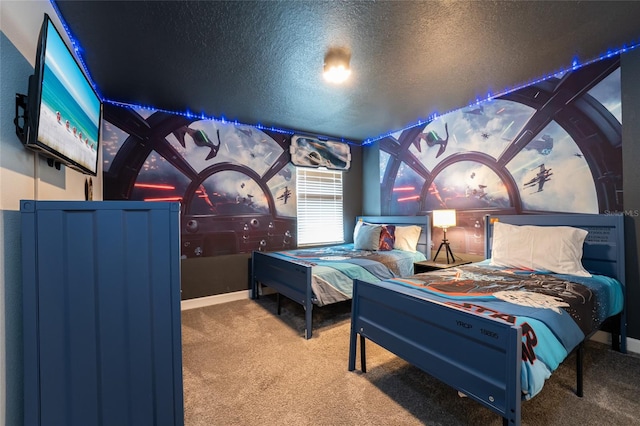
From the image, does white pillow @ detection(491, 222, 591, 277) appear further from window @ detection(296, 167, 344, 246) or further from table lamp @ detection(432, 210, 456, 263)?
window @ detection(296, 167, 344, 246)

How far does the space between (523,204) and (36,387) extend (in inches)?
147

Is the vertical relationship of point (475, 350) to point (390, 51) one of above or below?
below

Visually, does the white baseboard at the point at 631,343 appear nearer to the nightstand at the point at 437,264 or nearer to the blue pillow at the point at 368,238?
the nightstand at the point at 437,264

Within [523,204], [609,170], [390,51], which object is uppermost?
[390,51]

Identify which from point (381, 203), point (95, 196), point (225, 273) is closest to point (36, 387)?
point (95, 196)

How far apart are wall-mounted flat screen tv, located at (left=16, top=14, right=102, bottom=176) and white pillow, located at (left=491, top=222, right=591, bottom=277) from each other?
130 inches

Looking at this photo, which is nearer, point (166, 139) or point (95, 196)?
point (95, 196)

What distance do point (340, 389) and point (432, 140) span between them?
10.6ft

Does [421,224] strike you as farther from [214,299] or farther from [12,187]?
[12,187]

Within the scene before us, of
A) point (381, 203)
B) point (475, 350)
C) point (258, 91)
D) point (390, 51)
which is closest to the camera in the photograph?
point (475, 350)

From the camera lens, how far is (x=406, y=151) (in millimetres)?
4121

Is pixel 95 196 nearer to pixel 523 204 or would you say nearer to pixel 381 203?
pixel 381 203

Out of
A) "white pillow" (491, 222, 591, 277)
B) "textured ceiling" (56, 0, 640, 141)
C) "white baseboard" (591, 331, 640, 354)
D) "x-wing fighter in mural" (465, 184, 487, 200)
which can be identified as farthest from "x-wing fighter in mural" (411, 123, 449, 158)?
"white baseboard" (591, 331, 640, 354)

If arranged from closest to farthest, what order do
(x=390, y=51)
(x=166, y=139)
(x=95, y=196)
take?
(x=390, y=51)
(x=95, y=196)
(x=166, y=139)
